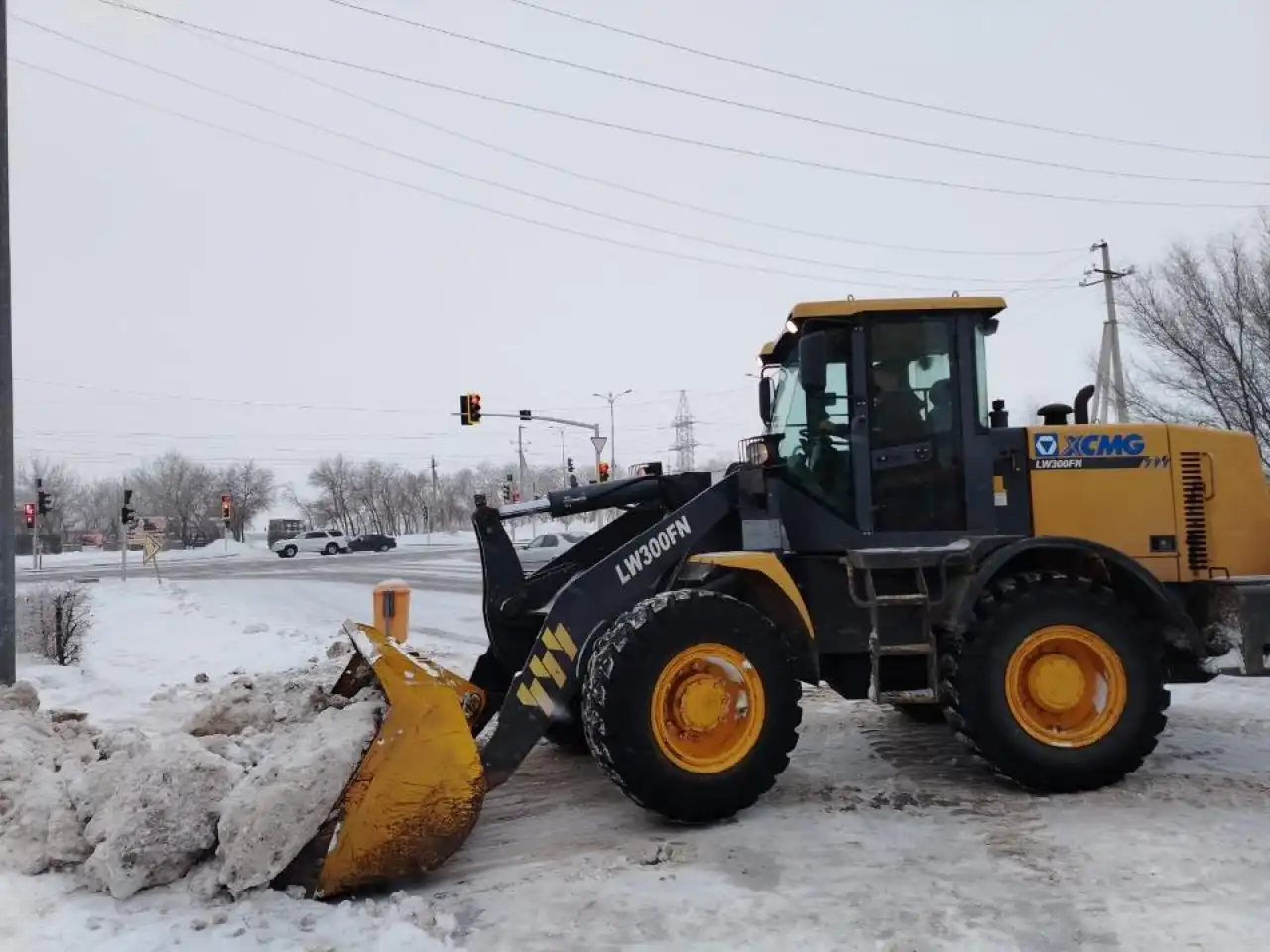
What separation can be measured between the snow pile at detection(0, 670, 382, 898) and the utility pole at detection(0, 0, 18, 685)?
3.78 meters

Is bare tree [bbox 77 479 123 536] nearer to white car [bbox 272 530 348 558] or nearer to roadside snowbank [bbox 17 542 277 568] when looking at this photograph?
roadside snowbank [bbox 17 542 277 568]

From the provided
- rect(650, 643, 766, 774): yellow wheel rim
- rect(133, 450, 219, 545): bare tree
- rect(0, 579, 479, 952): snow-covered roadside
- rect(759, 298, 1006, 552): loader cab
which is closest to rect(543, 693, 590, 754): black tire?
rect(650, 643, 766, 774): yellow wheel rim

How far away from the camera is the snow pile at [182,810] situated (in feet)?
13.6

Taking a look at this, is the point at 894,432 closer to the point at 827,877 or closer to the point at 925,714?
the point at 925,714

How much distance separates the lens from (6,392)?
8195mm

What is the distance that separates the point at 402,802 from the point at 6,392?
610 centimetres

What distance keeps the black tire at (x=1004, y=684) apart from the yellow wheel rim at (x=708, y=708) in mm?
1270

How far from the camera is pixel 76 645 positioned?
10.9 m

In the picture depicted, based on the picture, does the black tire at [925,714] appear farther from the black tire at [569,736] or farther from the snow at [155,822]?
the snow at [155,822]

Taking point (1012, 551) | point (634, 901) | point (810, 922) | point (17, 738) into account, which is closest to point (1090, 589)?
point (1012, 551)

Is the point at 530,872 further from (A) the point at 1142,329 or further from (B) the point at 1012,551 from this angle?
(A) the point at 1142,329

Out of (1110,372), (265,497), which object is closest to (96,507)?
(265,497)

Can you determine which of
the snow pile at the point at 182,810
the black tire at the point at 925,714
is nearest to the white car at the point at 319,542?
the black tire at the point at 925,714

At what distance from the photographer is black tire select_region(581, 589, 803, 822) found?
4.97m
